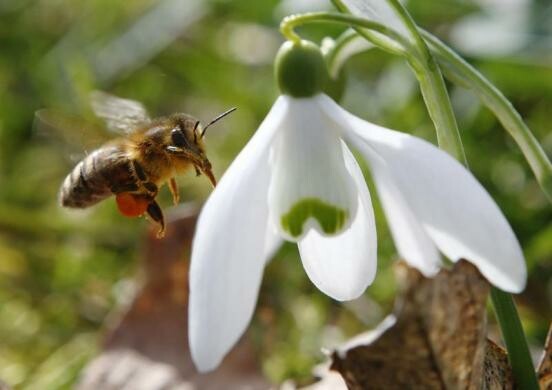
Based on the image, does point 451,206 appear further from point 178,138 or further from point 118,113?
point 118,113

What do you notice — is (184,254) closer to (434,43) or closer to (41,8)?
(434,43)

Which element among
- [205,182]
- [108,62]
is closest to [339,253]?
[205,182]

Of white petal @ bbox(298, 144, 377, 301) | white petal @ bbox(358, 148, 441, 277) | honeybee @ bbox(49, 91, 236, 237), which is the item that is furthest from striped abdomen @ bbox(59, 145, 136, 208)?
white petal @ bbox(358, 148, 441, 277)

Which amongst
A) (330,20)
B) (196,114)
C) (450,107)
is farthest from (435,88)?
(196,114)

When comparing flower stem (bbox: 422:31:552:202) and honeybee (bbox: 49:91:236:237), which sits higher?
flower stem (bbox: 422:31:552:202)

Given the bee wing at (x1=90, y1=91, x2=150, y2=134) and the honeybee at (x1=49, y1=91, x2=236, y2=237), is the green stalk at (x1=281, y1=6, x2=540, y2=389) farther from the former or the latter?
the bee wing at (x1=90, y1=91, x2=150, y2=134)

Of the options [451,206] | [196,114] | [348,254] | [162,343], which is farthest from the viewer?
[196,114]
